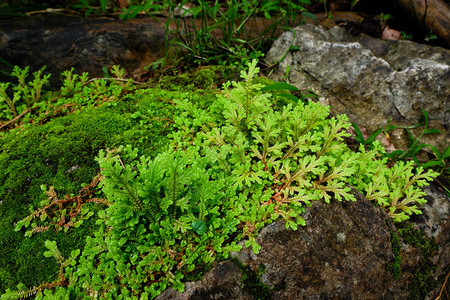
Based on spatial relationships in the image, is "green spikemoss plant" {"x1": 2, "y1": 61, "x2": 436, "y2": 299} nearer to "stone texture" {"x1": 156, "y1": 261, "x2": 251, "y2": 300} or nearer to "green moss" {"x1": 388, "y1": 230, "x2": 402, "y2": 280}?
"stone texture" {"x1": 156, "y1": 261, "x2": 251, "y2": 300}

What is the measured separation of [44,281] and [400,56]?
18.8 feet

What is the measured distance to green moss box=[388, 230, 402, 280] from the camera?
94.9 inches

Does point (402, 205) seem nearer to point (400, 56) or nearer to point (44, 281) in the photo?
point (400, 56)

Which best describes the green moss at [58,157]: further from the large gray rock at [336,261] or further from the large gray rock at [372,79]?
the large gray rock at [372,79]

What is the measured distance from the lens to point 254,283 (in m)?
1.99

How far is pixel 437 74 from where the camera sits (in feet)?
12.9

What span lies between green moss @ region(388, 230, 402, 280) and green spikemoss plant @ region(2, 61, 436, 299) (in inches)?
8.8

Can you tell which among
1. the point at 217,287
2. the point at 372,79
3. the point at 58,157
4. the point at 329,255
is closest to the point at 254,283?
the point at 217,287

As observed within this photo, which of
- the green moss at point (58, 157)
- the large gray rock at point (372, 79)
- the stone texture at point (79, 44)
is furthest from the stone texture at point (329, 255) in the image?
the stone texture at point (79, 44)

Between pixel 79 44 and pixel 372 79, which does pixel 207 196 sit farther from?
pixel 79 44

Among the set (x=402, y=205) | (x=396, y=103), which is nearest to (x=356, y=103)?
(x=396, y=103)

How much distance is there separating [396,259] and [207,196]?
1972mm

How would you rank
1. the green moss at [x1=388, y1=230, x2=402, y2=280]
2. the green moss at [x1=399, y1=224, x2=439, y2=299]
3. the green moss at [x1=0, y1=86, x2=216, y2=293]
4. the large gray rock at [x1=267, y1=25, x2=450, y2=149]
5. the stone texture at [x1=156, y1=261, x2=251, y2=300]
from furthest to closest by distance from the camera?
1. the large gray rock at [x1=267, y1=25, x2=450, y2=149]
2. the green moss at [x1=399, y1=224, x2=439, y2=299]
3. the green moss at [x1=388, y1=230, x2=402, y2=280]
4. the green moss at [x1=0, y1=86, x2=216, y2=293]
5. the stone texture at [x1=156, y1=261, x2=251, y2=300]

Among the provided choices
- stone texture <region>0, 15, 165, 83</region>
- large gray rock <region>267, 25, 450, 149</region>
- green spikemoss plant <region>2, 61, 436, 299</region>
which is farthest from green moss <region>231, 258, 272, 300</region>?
stone texture <region>0, 15, 165, 83</region>
